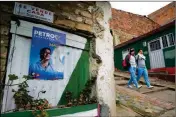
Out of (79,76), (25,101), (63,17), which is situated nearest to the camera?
(25,101)

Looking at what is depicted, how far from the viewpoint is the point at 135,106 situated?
15.1 ft

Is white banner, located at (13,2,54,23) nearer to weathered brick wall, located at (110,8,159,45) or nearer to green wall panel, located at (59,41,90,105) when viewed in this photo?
green wall panel, located at (59,41,90,105)

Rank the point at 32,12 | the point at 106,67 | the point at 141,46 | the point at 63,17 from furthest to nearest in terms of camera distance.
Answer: the point at 141,46 → the point at 106,67 → the point at 63,17 → the point at 32,12

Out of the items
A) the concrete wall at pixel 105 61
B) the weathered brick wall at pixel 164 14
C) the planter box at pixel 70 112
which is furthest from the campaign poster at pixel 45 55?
the weathered brick wall at pixel 164 14

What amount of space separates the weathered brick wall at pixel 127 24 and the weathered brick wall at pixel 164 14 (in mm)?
1600

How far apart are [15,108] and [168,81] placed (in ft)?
27.1

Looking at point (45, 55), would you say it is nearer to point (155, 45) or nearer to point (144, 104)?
point (144, 104)

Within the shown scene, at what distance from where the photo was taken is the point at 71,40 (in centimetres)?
337

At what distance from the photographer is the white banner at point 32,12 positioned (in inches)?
110

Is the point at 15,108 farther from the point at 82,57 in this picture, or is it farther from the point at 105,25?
the point at 105,25

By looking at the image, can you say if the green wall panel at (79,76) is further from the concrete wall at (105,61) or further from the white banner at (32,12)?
the white banner at (32,12)

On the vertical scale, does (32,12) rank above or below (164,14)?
below

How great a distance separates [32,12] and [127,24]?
17.4m

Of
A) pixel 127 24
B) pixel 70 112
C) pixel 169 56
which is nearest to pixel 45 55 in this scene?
pixel 70 112
